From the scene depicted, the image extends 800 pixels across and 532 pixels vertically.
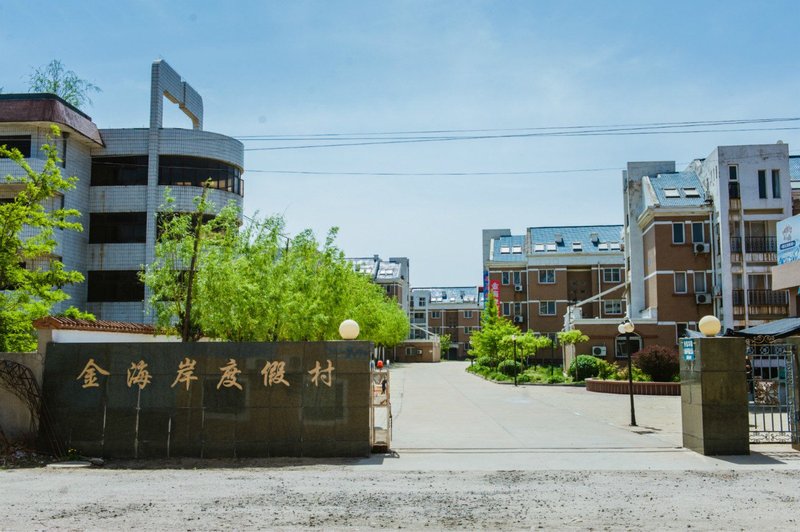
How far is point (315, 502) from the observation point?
859 cm

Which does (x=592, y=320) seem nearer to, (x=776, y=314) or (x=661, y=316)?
(x=661, y=316)

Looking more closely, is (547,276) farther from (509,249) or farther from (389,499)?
(389,499)

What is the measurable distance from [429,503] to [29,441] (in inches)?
292

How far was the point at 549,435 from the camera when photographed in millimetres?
14938

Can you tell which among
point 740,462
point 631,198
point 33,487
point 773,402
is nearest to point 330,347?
point 33,487

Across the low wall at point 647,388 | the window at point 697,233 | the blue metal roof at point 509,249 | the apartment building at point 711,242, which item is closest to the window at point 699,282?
the apartment building at point 711,242

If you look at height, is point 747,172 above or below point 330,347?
above

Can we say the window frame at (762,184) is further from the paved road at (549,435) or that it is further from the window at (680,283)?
the paved road at (549,435)

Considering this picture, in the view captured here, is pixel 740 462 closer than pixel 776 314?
Yes

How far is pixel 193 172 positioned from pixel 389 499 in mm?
25197

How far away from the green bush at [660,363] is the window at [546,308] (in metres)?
31.1

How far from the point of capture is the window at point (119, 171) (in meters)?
31.1

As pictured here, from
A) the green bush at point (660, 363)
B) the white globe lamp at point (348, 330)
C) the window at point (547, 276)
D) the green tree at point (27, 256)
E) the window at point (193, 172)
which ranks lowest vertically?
the green bush at point (660, 363)

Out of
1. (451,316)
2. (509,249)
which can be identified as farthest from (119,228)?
(451,316)
